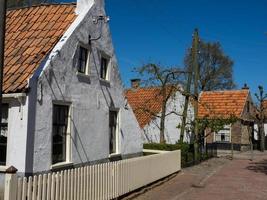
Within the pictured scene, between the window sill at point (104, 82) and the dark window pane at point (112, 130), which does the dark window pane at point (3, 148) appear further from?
the dark window pane at point (112, 130)

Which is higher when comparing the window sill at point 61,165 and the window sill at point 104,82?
the window sill at point 104,82

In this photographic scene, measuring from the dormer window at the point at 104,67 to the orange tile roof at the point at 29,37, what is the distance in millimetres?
2363

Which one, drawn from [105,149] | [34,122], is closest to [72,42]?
[34,122]

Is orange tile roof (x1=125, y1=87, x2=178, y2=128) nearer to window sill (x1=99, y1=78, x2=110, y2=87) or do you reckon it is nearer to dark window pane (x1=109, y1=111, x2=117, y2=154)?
dark window pane (x1=109, y1=111, x2=117, y2=154)

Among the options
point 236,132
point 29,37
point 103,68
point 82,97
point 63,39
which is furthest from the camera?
point 236,132

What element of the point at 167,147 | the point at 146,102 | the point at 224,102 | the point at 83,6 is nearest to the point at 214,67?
the point at 224,102

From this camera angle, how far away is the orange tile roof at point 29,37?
37.1 feet

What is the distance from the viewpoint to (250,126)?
41375mm

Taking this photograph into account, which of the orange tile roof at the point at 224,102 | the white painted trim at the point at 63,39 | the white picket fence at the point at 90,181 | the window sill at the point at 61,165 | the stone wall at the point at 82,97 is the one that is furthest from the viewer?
the orange tile roof at the point at 224,102

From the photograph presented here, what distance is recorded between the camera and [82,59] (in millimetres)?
13820

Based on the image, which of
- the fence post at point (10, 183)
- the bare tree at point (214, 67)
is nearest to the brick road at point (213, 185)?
the fence post at point (10, 183)

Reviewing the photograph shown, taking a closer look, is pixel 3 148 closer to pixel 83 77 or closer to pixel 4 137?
pixel 4 137

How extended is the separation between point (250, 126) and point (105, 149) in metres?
29.3

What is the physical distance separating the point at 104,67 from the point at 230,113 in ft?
71.7
